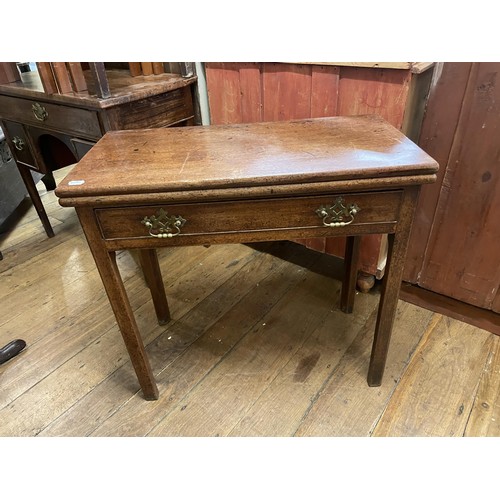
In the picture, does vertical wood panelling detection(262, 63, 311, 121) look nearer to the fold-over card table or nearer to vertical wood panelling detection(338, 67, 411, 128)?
vertical wood panelling detection(338, 67, 411, 128)

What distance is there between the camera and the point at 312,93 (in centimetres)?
132

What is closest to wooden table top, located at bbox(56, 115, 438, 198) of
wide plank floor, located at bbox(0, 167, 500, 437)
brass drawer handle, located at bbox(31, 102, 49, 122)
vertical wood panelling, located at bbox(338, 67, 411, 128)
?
vertical wood panelling, located at bbox(338, 67, 411, 128)

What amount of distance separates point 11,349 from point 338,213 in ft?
4.08

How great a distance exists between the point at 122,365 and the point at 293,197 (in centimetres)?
89

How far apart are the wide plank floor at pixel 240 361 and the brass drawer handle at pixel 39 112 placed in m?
0.70

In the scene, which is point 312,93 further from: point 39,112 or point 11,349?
point 11,349

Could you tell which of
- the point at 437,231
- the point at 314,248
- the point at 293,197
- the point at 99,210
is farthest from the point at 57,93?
the point at 437,231

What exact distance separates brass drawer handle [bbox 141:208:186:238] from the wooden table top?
71 mm

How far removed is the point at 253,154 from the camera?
34.7 inches

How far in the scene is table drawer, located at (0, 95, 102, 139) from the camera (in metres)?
1.31

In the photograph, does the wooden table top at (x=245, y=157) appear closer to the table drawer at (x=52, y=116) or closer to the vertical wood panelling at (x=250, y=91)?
the table drawer at (x=52, y=116)

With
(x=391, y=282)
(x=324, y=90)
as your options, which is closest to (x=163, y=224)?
(x=391, y=282)

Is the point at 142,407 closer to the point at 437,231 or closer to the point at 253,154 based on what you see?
the point at 253,154

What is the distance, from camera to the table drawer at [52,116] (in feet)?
4.31
